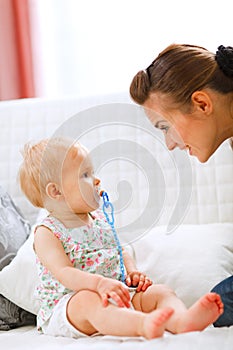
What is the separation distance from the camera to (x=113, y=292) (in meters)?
1.40

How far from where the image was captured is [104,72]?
2842 mm

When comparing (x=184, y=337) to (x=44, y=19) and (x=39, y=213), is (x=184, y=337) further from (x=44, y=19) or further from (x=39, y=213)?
(x=44, y=19)

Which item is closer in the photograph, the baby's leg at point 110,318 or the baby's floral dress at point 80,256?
the baby's leg at point 110,318

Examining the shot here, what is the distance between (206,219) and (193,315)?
0.77 metres

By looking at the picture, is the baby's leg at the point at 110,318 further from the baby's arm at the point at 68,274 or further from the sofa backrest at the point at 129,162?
the sofa backrest at the point at 129,162

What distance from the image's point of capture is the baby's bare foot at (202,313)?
1274mm

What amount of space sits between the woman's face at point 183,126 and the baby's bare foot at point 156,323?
511 mm

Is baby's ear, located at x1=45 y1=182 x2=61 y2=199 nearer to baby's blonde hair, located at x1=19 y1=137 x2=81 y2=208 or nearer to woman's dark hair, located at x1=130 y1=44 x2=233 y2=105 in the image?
baby's blonde hair, located at x1=19 y1=137 x2=81 y2=208

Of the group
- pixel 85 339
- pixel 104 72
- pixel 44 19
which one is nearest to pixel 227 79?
pixel 85 339

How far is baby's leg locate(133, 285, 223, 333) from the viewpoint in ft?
4.20

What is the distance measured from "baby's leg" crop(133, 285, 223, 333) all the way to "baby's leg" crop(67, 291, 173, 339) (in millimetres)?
73

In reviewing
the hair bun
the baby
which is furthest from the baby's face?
the hair bun

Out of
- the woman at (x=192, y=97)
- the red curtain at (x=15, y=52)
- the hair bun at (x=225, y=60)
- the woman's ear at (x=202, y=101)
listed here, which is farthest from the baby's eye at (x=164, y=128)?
the red curtain at (x=15, y=52)

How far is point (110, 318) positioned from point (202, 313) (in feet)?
0.71
